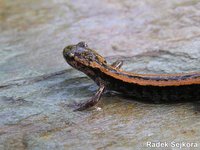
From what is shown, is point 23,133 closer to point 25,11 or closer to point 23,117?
point 23,117

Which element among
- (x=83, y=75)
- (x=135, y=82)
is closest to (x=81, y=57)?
(x=83, y=75)

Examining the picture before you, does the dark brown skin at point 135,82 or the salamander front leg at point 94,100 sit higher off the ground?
the dark brown skin at point 135,82

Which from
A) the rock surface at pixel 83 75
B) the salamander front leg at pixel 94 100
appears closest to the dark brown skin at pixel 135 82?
the salamander front leg at pixel 94 100

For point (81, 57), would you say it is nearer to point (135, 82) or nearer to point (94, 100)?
point (94, 100)

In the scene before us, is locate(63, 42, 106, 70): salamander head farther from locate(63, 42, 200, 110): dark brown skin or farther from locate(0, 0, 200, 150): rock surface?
locate(0, 0, 200, 150): rock surface

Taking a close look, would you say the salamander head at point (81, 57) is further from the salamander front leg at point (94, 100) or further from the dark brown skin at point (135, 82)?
the salamander front leg at point (94, 100)

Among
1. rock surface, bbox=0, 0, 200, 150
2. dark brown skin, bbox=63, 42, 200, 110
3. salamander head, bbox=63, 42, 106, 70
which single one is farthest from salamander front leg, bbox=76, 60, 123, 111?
salamander head, bbox=63, 42, 106, 70

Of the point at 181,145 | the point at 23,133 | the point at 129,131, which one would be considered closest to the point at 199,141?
the point at 181,145
